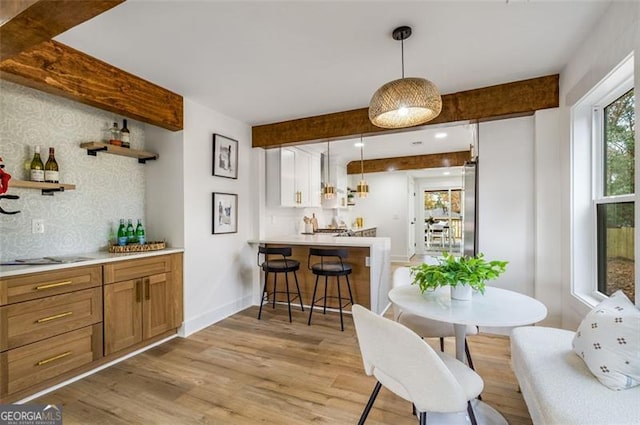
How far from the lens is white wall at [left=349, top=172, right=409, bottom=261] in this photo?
7.75 m

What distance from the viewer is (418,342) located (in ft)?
4.00

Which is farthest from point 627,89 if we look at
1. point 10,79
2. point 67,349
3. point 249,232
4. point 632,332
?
point 67,349

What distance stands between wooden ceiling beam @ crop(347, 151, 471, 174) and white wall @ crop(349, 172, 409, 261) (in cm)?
86

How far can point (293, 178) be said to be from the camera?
472 cm

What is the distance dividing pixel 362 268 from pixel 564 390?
249 centimetres

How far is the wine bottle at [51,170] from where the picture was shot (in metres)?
2.39

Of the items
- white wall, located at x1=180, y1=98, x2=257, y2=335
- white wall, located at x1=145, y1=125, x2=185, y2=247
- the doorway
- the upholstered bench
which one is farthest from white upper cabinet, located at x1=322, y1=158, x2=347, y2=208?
the upholstered bench

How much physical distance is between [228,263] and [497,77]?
3.41 metres

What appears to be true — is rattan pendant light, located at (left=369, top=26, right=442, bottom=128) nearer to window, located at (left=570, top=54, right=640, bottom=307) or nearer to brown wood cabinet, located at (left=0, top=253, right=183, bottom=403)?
window, located at (left=570, top=54, right=640, bottom=307)

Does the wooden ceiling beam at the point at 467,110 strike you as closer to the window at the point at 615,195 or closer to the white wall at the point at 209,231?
the window at the point at 615,195

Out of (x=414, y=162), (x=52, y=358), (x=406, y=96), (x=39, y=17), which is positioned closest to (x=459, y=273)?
(x=406, y=96)

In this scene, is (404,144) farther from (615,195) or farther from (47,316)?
(47,316)

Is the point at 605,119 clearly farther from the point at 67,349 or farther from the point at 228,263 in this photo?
the point at 67,349

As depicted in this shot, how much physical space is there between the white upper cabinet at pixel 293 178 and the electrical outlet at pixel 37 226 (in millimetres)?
2425
